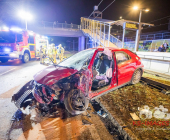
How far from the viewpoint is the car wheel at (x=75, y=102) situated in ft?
8.45

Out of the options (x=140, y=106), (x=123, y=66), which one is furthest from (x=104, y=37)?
(x=140, y=106)

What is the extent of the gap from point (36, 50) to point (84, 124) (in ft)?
40.9

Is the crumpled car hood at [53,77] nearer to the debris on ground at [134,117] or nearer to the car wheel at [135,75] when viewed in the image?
the debris on ground at [134,117]

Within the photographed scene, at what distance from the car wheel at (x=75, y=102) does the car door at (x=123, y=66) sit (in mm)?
1556

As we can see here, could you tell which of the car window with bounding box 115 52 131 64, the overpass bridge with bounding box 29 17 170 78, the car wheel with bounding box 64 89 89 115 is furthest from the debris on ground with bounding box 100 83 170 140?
the overpass bridge with bounding box 29 17 170 78

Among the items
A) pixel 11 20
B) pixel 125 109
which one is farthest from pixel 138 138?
pixel 11 20

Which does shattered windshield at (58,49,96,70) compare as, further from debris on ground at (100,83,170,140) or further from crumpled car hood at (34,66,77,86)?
debris on ground at (100,83,170,140)

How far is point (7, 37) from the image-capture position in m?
9.12

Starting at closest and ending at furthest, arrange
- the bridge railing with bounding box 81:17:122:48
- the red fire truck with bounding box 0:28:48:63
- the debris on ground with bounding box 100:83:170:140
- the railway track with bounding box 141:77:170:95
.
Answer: the debris on ground with bounding box 100:83:170:140
the railway track with bounding box 141:77:170:95
the red fire truck with bounding box 0:28:48:63
the bridge railing with bounding box 81:17:122:48

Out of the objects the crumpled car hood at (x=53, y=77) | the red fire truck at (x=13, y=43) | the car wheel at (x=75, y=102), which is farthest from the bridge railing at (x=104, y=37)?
the car wheel at (x=75, y=102)

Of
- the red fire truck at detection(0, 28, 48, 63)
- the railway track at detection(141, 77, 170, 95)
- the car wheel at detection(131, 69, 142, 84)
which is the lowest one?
the railway track at detection(141, 77, 170, 95)

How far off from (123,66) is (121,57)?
13.7 inches

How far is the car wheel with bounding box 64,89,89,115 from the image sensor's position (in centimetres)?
258

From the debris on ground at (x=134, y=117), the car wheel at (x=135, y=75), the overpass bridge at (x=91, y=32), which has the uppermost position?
the overpass bridge at (x=91, y=32)
